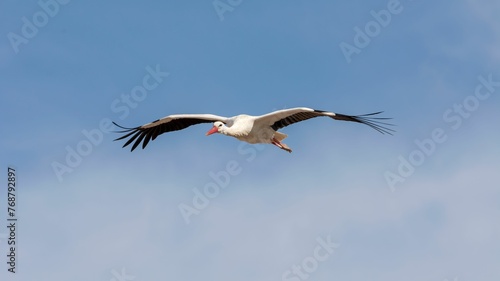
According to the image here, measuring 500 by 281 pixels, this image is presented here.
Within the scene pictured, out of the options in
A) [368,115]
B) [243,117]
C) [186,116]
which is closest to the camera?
[368,115]

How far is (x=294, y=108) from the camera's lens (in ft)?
62.8

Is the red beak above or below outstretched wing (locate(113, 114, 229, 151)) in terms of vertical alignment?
below

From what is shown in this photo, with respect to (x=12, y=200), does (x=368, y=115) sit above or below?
below

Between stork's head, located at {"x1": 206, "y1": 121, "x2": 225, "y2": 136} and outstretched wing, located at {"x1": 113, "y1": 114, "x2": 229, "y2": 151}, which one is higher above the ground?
outstretched wing, located at {"x1": 113, "y1": 114, "x2": 229, "y2": 151}

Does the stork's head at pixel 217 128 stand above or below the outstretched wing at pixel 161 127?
below

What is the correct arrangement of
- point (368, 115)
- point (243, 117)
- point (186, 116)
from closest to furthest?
point (368, 115)
point (243, 117)
point (186, 116)

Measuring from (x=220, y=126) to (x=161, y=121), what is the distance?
319 cm

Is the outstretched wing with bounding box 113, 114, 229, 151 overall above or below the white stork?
above

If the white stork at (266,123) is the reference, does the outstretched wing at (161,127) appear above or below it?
above

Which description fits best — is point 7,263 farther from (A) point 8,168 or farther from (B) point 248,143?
(B) point 248,143

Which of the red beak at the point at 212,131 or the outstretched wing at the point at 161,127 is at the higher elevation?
the outstretched wing at the point at 161,127

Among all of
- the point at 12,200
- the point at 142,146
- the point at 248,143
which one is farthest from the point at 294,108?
the point at 12,200

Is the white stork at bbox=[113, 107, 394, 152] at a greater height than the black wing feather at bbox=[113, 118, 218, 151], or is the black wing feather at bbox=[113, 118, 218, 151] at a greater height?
the black wing feather at bbox=[113, 118, 218, 151]

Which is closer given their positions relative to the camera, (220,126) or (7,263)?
(7,263)
